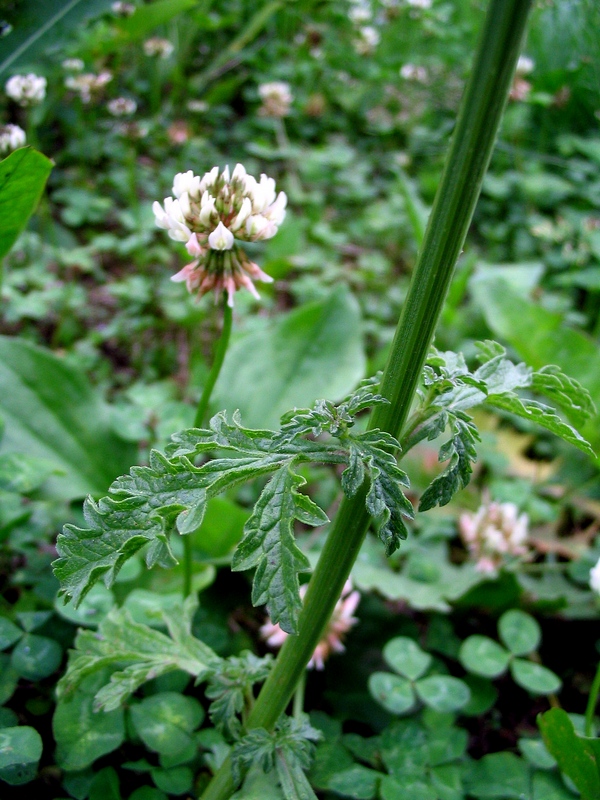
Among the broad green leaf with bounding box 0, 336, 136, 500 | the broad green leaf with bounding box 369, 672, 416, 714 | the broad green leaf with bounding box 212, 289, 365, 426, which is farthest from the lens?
the broad green leaf with bounding box 212, 289, 365, 426

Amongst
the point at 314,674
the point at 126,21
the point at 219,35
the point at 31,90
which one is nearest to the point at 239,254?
the point at 314,674

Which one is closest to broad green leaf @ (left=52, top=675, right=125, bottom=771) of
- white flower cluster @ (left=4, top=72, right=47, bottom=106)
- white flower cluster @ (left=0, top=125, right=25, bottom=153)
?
white flower cluster @ (left=0, top=125, right=25, bottom=153)

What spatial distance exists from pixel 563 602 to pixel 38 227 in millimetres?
2341

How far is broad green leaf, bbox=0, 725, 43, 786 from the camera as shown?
0.88 meters

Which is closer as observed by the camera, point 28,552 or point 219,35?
point 28,552

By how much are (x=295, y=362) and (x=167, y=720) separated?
1.00m

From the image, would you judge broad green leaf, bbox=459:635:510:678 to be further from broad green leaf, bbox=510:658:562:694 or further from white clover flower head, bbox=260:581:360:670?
white clover flower head, bbox=260:581:360:670

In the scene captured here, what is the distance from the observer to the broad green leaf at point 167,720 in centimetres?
102

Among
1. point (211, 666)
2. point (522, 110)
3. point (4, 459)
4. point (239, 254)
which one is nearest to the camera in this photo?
point (211, 666)

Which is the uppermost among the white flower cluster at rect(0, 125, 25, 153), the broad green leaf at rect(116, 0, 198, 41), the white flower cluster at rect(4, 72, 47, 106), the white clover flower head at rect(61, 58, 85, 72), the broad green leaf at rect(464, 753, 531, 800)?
the broad green leaf at rect(116, 0, 198, 41)

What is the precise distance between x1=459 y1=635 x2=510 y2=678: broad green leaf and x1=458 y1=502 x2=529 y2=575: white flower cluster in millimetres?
192

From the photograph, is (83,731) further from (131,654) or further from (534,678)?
(534,678)

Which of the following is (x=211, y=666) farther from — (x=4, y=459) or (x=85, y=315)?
(x=85, y=315)

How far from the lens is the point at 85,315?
7.81 feet
